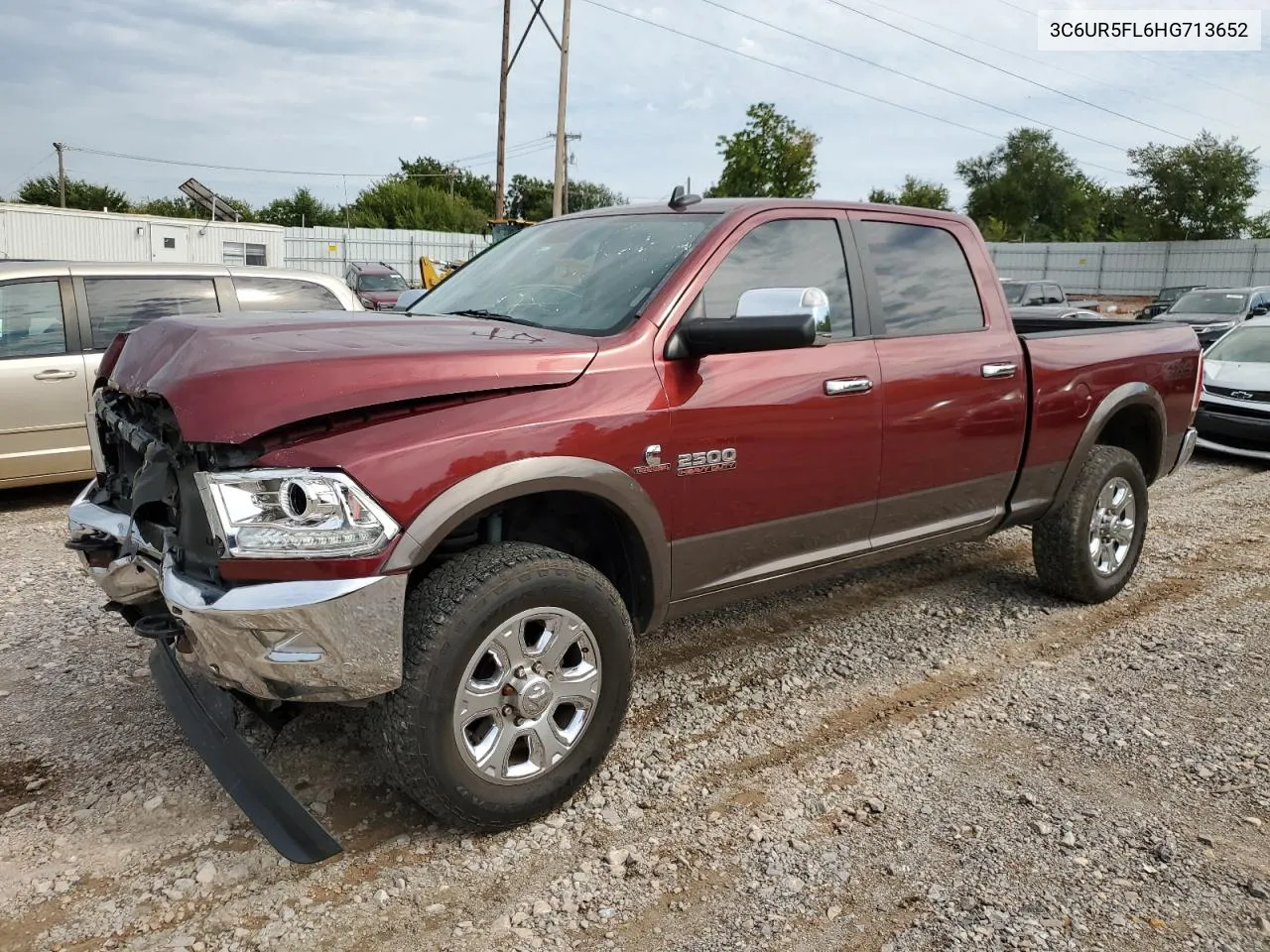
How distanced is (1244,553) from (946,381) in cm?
347

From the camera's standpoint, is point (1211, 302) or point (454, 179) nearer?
point (1211, 302)

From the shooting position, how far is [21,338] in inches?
261

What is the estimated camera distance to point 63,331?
6.76m

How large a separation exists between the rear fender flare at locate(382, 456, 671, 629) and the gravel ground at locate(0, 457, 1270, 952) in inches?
30.3

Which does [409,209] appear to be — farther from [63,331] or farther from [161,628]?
[161,628]

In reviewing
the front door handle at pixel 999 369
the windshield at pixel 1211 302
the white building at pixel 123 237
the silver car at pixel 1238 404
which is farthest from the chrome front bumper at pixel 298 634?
the white building at pixel 123 237

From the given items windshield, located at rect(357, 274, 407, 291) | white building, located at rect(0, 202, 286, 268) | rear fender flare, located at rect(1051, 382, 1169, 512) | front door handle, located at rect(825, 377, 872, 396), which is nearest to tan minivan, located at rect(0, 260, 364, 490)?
front door handle, located at rect(825, 377, 872, 396)

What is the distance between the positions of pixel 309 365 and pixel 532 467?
0.67 meters

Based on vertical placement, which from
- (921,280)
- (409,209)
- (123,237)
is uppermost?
(409,209)

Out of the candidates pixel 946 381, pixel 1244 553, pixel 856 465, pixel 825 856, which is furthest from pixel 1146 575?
pixel 825 856

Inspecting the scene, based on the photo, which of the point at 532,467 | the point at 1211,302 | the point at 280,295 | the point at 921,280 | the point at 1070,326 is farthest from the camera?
the point at 1211,302

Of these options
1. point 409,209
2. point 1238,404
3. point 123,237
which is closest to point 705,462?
point 1238,404

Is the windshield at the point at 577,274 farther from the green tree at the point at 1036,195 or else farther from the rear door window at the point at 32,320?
the green tree at the point at 1036,195

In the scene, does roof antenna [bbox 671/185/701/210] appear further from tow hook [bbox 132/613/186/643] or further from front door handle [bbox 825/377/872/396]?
tow hook [bbox 132/613/186/643]
